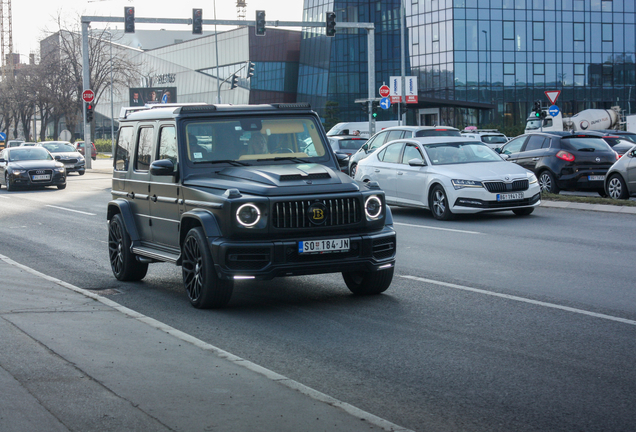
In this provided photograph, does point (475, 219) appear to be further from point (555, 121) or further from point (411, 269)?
point (555, 121)

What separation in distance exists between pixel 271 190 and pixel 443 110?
66.3 metres

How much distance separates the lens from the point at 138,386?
502 cm

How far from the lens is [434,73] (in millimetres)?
74688

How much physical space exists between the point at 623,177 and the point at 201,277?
46.2ft

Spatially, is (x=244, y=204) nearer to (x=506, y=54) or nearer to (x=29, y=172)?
(x=29, y=172)

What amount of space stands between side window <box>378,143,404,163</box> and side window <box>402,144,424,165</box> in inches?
8.1

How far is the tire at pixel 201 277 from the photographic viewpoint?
7582 millimetres

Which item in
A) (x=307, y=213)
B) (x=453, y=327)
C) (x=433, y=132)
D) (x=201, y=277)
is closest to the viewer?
(x=453, y=327)

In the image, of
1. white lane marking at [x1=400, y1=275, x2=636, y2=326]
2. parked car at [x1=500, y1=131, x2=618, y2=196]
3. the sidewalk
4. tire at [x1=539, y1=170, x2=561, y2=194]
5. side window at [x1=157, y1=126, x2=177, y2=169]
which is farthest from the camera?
tire at [x1=539, y1=170, x2=561, y2=194]

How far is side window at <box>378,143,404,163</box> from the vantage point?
17.9m

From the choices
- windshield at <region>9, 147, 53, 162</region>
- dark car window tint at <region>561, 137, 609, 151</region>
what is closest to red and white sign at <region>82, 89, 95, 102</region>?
windshield at <region>9, 147, 53, 162</region>

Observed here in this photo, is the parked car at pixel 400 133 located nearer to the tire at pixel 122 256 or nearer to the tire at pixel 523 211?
the tire at pixel 523 211

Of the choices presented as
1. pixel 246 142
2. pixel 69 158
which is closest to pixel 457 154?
pixel 246 142

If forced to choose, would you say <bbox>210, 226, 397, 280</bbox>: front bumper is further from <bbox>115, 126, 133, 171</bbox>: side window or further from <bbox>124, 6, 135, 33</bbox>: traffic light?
<bbox>124, 6, 135, 33</bbox>: traffic light
